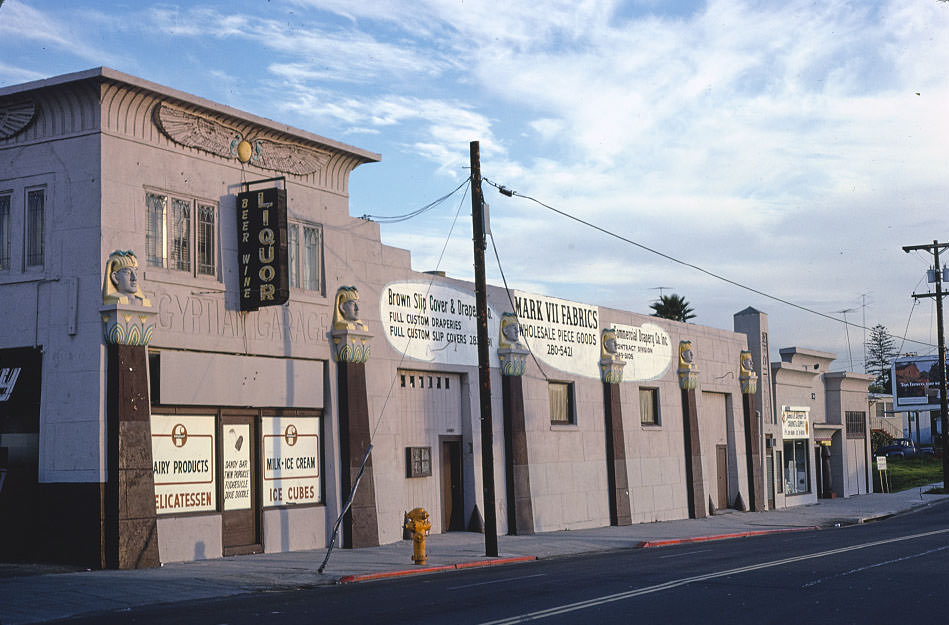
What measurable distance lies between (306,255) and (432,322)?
5144 millimetres

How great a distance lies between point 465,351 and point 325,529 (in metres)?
7.28

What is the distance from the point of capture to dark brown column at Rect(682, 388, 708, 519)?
4012 cm

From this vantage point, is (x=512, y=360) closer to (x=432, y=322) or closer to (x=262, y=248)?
(x=432, y=322)

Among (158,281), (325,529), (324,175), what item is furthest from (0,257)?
(325,529)

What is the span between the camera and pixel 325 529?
79.3 ft

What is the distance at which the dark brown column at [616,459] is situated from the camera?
35219mm

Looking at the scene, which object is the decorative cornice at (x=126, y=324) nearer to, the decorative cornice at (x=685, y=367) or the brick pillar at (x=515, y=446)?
the brick pillar at (x=515, y=446)

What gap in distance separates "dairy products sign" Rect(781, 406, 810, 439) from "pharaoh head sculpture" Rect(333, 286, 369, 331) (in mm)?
29558

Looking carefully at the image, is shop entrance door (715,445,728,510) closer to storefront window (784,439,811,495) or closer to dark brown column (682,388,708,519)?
dark brown column (682,388,708,519)

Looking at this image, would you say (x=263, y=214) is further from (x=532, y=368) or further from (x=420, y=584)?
(x=532, y=368)

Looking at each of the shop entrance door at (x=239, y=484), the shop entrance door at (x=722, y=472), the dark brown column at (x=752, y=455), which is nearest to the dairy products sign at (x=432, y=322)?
the shop entrance door at (x=239, y=484)

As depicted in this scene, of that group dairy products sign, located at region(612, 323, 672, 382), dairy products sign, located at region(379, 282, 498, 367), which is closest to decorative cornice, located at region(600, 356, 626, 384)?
dairy products sign, located at region(612, 323, 672, 382)

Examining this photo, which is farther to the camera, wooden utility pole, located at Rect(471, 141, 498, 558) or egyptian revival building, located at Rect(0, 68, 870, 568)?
wooden utility pole, located at Rect(471, 141, 498, 558)

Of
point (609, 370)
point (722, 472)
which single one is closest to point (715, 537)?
point (609, 370)
